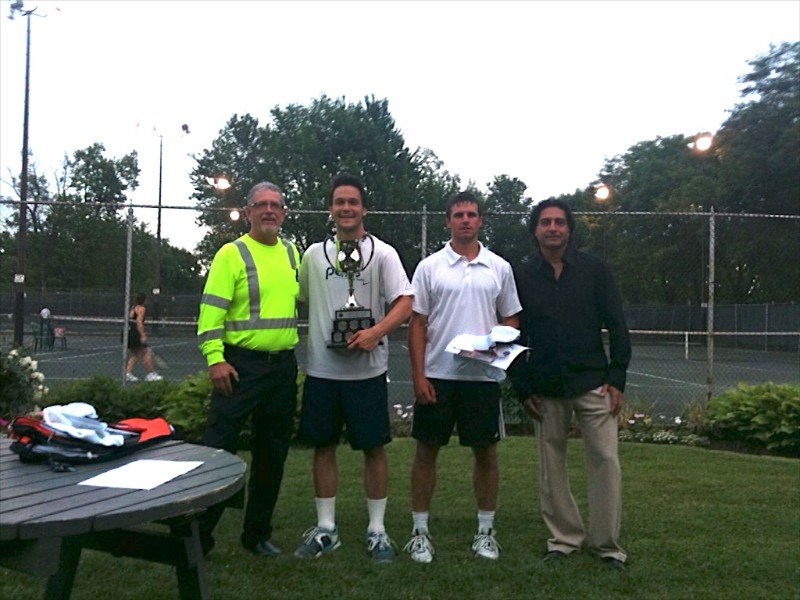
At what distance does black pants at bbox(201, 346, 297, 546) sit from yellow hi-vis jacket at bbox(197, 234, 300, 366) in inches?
3.5

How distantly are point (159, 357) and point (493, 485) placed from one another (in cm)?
652

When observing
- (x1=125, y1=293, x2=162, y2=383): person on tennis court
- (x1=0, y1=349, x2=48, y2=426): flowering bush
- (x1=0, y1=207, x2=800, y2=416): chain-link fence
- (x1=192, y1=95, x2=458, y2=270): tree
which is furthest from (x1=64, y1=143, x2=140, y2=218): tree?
(x1=0, y1=349, x2=48, y2=426): flowering bush

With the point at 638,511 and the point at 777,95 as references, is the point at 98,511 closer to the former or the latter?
the point at 638,511

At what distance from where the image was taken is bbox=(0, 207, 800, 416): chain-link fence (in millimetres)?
9055

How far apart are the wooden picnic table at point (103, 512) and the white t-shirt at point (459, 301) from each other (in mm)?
1414

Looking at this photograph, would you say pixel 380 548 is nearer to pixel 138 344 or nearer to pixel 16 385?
pixel 16 385

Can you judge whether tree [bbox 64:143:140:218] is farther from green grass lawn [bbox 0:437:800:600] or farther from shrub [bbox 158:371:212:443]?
green grass lawn [bbox 0:437:800:600]

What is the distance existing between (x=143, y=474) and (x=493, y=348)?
71.6 inches

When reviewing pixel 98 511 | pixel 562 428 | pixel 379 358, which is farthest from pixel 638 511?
pixel 98 511

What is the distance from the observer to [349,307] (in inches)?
153

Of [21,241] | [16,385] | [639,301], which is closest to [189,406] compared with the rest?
[16,385]

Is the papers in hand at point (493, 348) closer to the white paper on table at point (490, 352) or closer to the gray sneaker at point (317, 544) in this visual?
the white paper on table at point (490, 352)

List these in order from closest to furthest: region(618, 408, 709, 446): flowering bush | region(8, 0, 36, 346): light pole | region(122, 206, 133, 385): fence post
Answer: region(618, 408, 709, 446): flowering bush
region(122, 206, 133, 385): fence post
region(8, 0, 36, 346): light pole

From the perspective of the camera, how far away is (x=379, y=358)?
13.0ft
